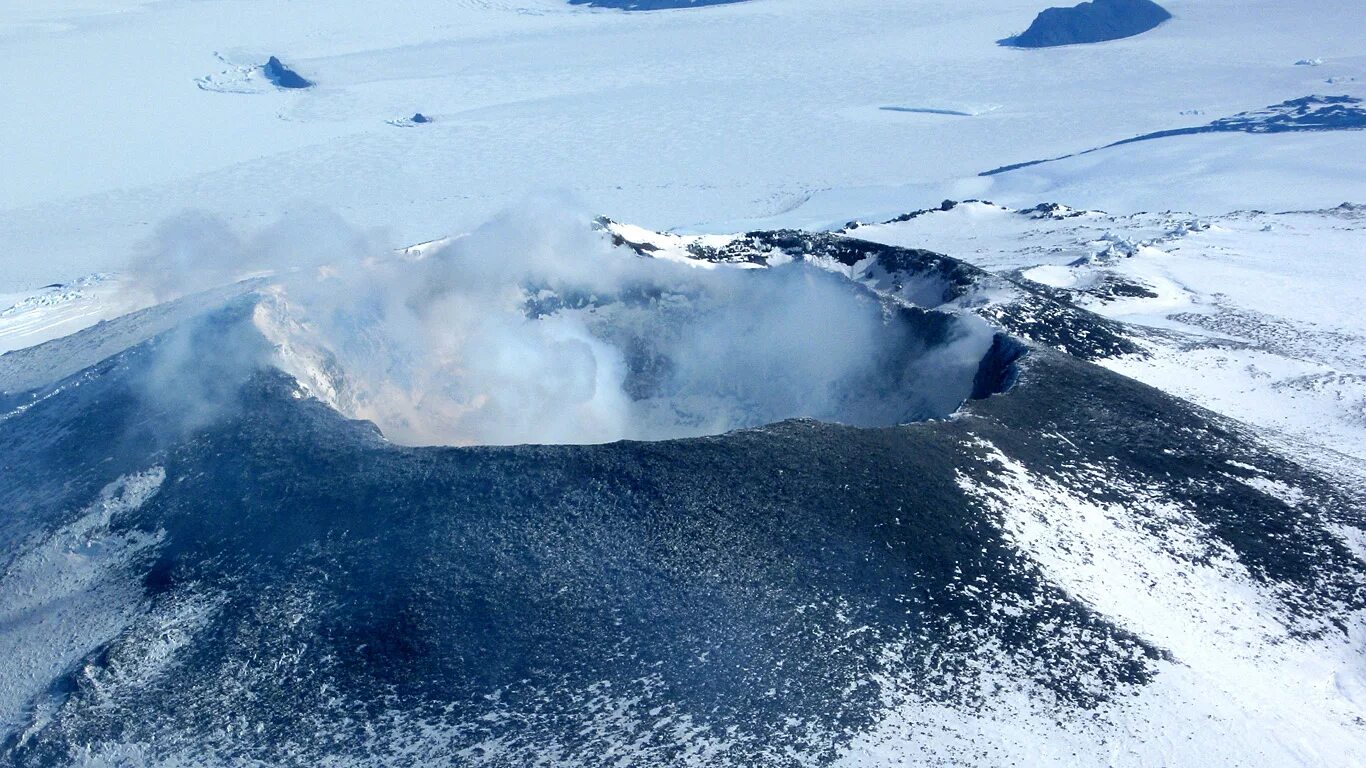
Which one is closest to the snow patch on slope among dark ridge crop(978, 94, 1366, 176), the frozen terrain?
the frozen terrain

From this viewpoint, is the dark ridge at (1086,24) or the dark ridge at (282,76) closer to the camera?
the dark ridge at (282,76)

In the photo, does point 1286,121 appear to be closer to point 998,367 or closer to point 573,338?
point 998,367

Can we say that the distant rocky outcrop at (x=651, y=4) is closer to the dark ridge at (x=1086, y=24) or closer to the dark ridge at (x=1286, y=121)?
the dark ridge at (x=1086, y=24)

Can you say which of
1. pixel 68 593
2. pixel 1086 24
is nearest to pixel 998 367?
pixel 68 593

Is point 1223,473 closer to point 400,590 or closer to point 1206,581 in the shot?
point 1206,581

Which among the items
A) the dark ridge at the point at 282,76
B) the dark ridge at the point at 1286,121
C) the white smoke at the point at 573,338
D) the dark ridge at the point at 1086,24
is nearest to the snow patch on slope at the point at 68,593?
the white smoke at the point at 573,338

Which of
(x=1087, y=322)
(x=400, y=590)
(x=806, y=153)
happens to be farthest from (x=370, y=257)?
(x=806, y=153)
